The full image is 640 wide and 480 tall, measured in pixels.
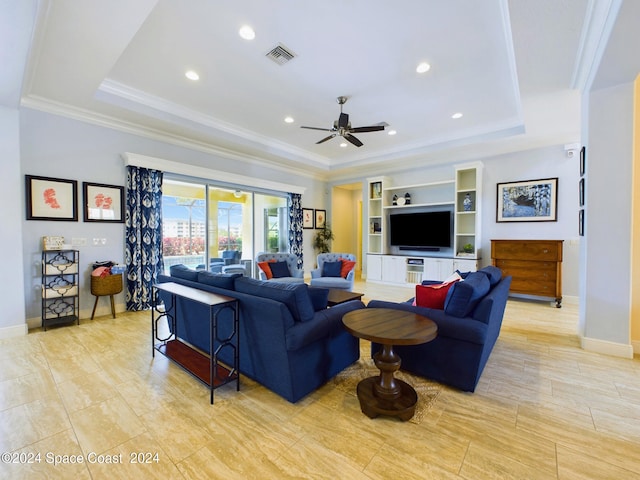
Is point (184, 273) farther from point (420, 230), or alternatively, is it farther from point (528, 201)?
point (528, 201)

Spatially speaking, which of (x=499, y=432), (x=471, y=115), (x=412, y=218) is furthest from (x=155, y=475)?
(x=412, y=218)

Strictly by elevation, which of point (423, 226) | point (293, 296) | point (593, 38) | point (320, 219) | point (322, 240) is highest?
point (593, 38)

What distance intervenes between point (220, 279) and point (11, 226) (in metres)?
2.88

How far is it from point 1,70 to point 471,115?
5821 mm

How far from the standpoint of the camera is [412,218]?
6621 millimetres

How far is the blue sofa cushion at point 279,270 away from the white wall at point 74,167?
2396mm

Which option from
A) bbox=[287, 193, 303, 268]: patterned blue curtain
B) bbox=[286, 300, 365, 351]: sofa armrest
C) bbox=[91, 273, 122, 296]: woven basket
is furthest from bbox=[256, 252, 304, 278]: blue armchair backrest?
bbox=[286, 300, 365, 351]: sofa armrest

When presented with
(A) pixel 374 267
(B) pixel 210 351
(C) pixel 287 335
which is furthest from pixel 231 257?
(C) pixel 287 335

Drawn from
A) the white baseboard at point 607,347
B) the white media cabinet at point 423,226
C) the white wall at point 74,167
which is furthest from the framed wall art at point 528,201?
the white wall at point 74,167

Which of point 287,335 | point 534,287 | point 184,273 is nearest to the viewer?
point 287,335

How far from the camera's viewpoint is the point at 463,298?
2250mm

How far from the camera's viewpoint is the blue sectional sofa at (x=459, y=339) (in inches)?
85.5

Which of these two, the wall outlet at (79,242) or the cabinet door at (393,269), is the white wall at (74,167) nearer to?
the wall outlet at (79,242)

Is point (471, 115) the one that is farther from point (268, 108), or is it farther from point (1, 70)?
point (1, 70)
